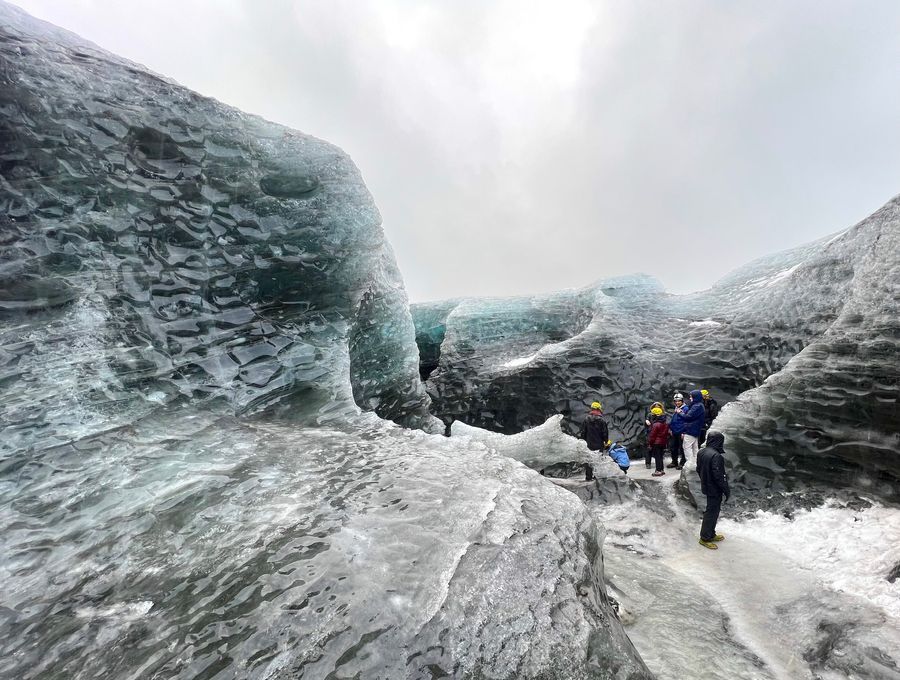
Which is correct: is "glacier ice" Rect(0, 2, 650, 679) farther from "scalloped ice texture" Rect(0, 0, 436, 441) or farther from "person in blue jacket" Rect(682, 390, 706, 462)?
"person in blue jacket" Rect(682, 390, 706, 462)

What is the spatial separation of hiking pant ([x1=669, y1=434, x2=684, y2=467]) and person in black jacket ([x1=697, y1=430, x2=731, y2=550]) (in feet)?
11.3

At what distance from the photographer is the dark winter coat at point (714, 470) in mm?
5855

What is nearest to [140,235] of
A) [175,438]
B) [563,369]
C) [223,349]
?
[223,349]

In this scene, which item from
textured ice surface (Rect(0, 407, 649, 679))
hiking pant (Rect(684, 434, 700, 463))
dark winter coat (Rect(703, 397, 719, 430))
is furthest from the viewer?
hiking pant (Rect(684, 434, 700, 463))

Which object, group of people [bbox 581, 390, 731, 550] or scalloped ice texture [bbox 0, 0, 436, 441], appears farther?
group of people [bbox 581, 390, 731, 550]

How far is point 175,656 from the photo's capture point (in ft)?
8.05

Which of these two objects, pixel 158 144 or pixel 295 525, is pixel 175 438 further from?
pixel 158 144

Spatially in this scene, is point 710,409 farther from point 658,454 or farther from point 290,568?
point 290,568

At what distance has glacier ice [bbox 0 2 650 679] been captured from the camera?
2637 millimetres

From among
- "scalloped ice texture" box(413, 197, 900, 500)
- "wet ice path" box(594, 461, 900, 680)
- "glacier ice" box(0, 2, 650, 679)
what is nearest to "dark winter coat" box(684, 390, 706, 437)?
"scalloped ice texture" box(413, 197, 900, 500)

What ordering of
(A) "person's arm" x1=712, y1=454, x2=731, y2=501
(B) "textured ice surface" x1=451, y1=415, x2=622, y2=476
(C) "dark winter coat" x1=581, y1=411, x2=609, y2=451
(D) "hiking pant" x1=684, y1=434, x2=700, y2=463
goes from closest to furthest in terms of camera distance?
(A) "person's arm" x1=712, y1=454, x2=731, y2=501, (D) "hiking pant" x1=684, y1=434, x2=700, y2=463, (B) "textured ice surface" x1=451, y1=415, x2=622, y2=476, (C) "dark winter coat" x1=581, y1=411, x2=609, y2=451

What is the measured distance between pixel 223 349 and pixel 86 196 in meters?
2.48

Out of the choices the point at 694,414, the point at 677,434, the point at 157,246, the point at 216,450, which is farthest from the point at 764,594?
the point at 157,246

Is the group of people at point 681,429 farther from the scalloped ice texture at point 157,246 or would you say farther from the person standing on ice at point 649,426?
the scalloped ice texture at point 157,246
